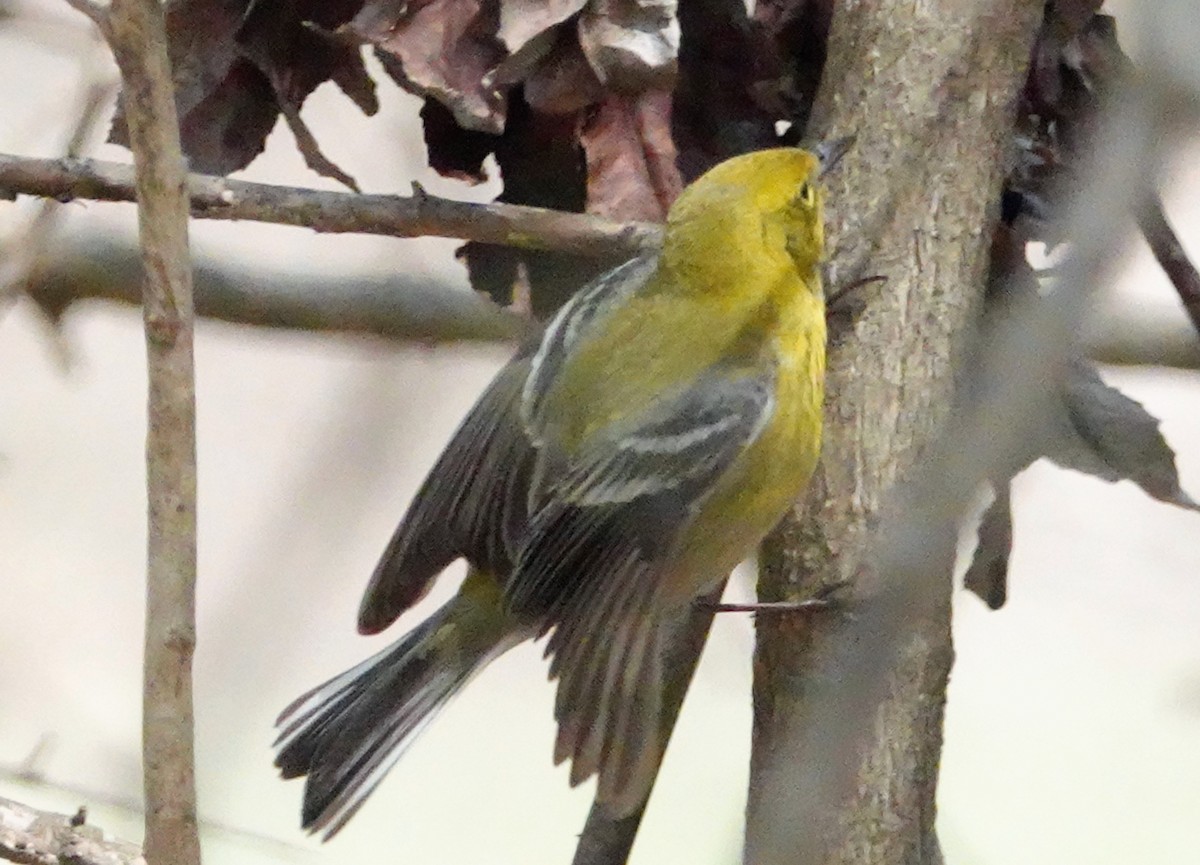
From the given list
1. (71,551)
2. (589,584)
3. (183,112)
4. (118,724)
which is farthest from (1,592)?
(589,584)

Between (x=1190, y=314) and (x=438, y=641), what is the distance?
0.85 m

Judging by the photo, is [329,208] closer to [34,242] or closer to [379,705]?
[379,705]

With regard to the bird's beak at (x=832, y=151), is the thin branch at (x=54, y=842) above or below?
below

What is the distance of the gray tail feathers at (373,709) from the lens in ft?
4.43

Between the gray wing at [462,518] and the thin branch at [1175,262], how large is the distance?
0.67 metres

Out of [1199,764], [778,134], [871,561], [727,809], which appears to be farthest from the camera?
[1199,764]

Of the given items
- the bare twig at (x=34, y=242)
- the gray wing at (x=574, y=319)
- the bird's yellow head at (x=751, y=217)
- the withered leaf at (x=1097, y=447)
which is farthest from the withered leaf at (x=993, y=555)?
the bare twig at (x=34, y=242)

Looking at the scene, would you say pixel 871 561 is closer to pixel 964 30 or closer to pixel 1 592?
pixel 964 30

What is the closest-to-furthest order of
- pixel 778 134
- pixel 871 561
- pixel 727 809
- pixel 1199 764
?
pixel 871 561, pixel 778 134, pixel 727 809, pixel 1199 764

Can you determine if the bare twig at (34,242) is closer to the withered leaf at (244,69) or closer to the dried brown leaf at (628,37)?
the withered leaf at (244,69)

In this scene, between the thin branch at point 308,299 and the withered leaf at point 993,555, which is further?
the thin branch at point 308,299

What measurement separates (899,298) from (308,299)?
1.02 metres

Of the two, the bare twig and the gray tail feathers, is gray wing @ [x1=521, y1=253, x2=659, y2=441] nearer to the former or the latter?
the gray tail feathers

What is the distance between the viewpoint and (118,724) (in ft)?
9.57
